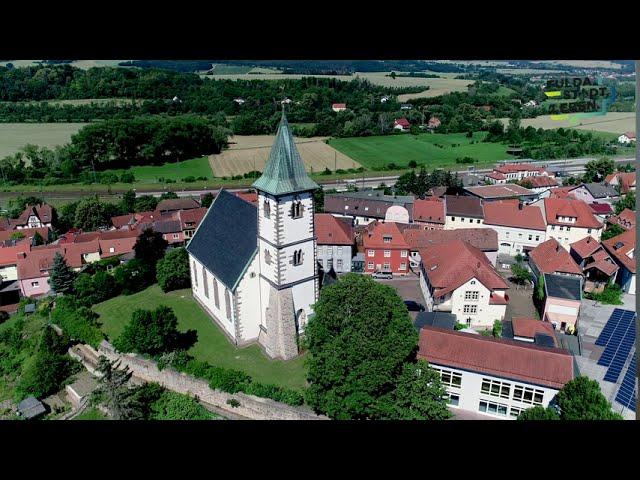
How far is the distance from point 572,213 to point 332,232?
18.1 meters

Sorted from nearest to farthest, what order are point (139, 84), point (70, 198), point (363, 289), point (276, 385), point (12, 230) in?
point (363, 289), point (276, 385), point (12, 230), point (70, 198), point (139, 84)

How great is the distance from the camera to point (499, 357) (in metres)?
19.0

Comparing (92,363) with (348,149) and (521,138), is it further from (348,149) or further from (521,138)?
(521,138)

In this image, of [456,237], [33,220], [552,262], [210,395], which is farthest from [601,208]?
[33,220]

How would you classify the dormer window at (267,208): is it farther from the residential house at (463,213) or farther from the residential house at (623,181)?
the residential house at (623,181)

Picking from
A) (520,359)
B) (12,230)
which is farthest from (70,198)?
(520,359)

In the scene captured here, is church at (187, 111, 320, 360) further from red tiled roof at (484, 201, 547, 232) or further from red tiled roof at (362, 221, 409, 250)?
red tiled roof at (484, 201, 547, 232)

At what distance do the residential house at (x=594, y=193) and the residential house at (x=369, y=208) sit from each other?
1600 cm

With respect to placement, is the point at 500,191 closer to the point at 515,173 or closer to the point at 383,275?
the point at 515,173

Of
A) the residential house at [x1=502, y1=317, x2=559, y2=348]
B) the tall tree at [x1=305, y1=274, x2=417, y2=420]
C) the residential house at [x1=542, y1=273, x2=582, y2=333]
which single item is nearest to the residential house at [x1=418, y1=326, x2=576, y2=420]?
the tall tree at [x1=305, y1=274, x2=417, y2=420]

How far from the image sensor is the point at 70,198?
52625mm

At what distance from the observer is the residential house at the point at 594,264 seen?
3008cm

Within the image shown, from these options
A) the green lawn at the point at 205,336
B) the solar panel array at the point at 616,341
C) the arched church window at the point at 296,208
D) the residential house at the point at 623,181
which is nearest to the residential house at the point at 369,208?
the solar panel array at the point at 616,341
